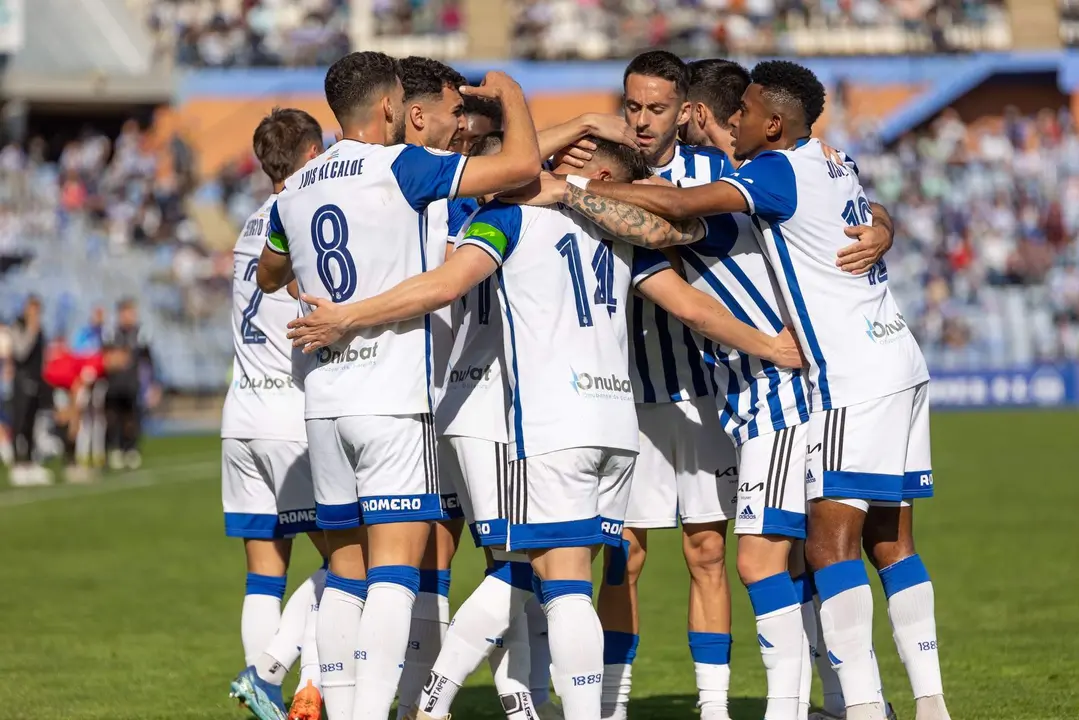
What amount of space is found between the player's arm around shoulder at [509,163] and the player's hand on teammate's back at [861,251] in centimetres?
139

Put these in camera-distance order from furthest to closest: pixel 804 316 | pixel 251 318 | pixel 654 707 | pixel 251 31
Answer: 1. pixel 251 31
2. pixel 654 707
3. pixel 251 318
4. pixel 804 316

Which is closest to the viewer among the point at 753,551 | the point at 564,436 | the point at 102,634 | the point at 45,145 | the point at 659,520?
the point at 564,436

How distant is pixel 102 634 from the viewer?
1040 centimetres

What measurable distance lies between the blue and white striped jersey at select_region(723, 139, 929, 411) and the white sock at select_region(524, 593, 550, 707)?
1.80 metres

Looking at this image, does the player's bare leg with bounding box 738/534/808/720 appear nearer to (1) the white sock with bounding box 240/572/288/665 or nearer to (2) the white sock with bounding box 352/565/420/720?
(2) the white sock with bounding box 352/565/420/720

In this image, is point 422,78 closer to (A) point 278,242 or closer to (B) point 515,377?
(A) point 278,242

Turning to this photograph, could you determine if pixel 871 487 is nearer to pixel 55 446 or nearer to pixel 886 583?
pixel 886 583

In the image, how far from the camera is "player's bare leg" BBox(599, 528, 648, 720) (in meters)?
6.87

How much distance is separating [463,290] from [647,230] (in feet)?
2.59

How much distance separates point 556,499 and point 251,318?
234 cm

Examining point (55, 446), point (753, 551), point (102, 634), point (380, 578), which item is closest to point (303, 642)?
point (380, 578)

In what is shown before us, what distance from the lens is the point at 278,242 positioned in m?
6.60

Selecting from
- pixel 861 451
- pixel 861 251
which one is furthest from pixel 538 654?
pixel 861 251

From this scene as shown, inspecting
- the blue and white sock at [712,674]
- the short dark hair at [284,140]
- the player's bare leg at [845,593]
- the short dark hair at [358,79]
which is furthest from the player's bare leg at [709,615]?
the short dark hair at [284,140]
